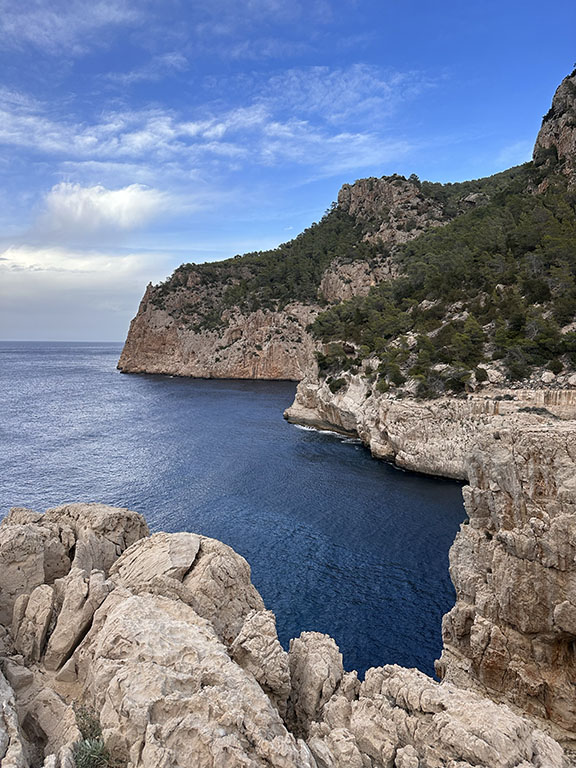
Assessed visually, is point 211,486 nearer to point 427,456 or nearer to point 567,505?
point 427,456

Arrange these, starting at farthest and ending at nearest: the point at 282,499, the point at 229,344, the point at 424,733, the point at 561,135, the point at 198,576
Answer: the point at 229,344
the point at 561,135
the point at 282,499
the point at 198,576
the point at 424,733

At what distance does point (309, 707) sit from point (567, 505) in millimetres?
7040

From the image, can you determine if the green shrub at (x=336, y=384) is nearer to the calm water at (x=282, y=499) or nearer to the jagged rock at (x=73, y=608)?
the calm water at (x=282, y=499)

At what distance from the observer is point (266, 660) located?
262 inches

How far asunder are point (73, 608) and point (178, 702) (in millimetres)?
3330

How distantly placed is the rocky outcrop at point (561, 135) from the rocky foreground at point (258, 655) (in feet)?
135

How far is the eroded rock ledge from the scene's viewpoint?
5051 mm

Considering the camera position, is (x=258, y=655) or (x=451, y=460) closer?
(x=258, y=655)

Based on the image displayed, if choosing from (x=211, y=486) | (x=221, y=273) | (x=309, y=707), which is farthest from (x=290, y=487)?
(x=221, y=273)

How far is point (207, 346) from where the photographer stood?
3342 inches

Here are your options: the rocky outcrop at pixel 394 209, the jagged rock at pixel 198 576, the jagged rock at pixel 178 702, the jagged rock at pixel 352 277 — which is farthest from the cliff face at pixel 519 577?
the rocky outcrop at pixel 394 209

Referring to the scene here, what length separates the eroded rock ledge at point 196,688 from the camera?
5051 mm

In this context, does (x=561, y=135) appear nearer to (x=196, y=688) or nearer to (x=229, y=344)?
(x=196, y=688)

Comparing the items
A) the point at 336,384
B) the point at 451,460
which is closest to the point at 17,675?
the point at 451,460
